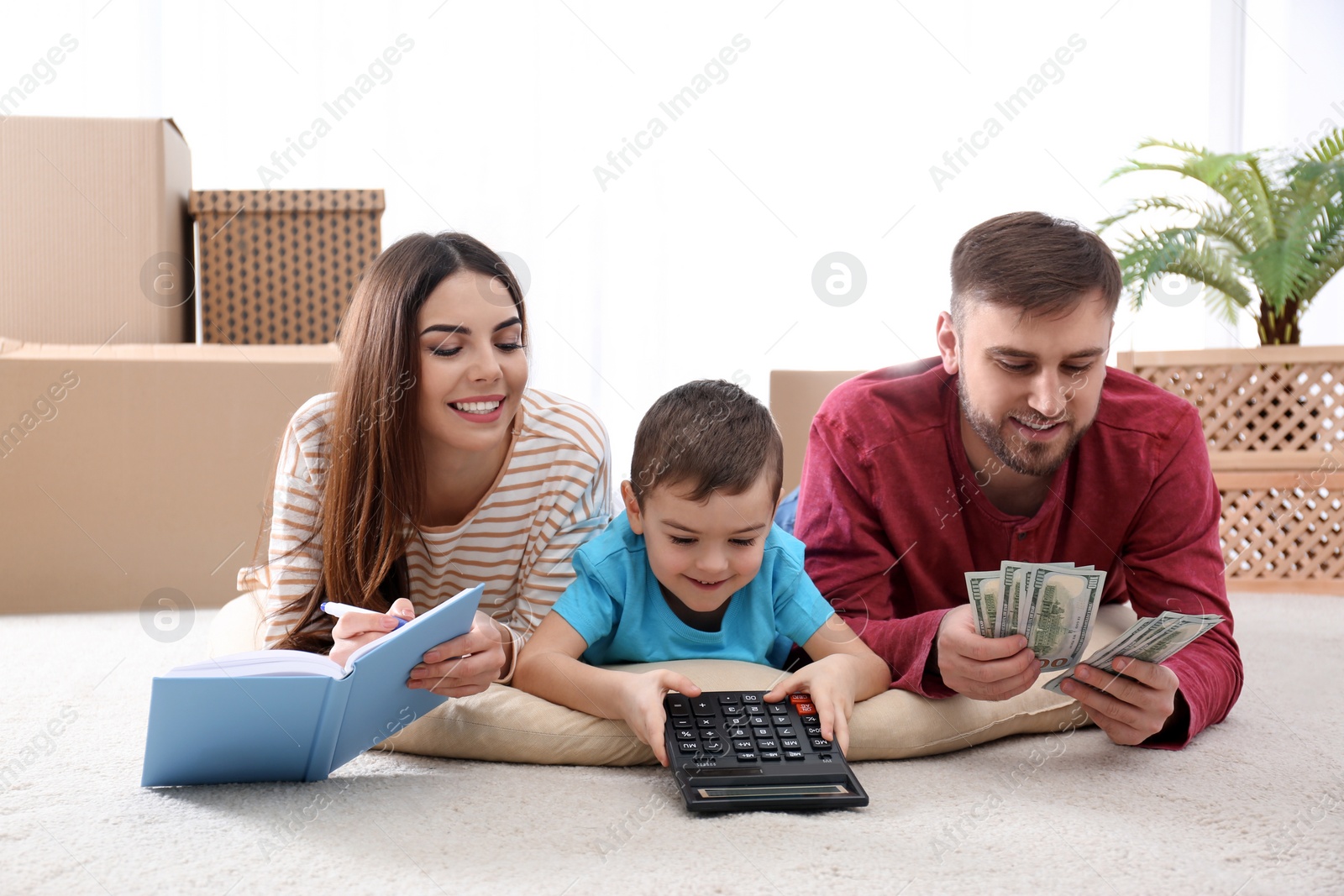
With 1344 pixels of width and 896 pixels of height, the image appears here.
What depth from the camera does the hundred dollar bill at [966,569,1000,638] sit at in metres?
1.06

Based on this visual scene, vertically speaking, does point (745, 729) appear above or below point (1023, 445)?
below

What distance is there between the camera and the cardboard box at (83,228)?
2.46 meters

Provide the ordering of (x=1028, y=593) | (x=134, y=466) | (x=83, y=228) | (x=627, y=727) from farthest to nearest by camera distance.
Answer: (x=83, y=228)
(x=134, y=466)
(x=627, y=727)
(x=1028, y=593)

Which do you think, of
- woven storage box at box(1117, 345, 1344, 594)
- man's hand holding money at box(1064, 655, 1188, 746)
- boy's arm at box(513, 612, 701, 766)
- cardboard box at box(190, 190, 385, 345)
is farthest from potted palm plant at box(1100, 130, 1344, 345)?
boy's arm at box(513, 612, 701, 766)

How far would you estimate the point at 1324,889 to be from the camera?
0.82m

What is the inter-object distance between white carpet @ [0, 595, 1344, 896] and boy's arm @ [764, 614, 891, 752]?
0.09 metres

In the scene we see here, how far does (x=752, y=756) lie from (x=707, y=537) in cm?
29

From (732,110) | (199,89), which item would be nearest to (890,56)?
(732,110)

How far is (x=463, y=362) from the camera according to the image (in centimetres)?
135

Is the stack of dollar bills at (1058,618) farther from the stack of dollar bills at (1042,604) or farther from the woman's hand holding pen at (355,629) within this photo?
the woman's hand holding pen at (355,629)

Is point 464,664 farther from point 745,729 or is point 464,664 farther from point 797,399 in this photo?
point 797,399

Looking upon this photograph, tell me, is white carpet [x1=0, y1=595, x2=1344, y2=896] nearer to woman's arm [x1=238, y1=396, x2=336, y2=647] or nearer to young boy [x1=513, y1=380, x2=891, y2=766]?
young boy [x1=513, y1=380, x2=891, y2=766]

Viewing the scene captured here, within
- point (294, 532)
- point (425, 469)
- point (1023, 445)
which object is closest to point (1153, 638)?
point (1023, 445)

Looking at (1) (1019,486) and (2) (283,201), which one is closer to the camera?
(1) (1019,486)
